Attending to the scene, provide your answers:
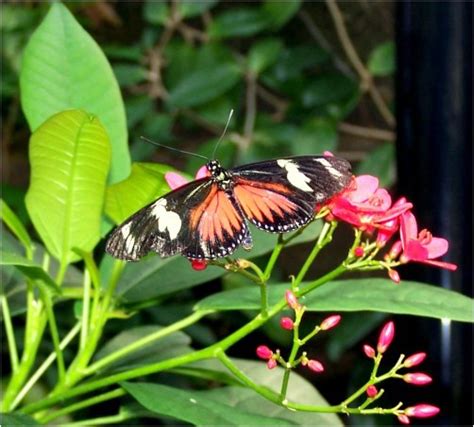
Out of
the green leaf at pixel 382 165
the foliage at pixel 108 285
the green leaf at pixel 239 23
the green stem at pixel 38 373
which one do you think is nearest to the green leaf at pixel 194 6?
the green leaf at pixel 239 23

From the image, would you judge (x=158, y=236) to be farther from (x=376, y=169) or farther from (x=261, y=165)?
(x=376, y=169)

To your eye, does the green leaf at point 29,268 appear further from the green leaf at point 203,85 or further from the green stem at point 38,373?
the green leaf at point 203,85

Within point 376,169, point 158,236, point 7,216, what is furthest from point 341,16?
point 158,236

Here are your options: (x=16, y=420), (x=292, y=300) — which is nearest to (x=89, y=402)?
(x=16, y=420)

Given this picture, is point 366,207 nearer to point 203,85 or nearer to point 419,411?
point 419,411

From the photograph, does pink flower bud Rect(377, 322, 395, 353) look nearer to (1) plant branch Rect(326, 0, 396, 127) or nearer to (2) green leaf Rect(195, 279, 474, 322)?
(2) green leaf Rect(195, 279, 474, 322)
